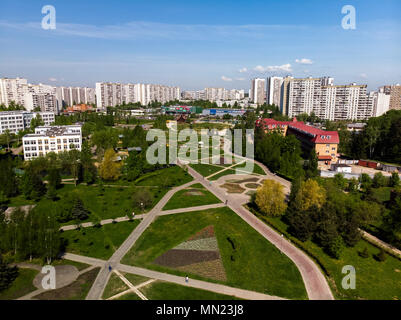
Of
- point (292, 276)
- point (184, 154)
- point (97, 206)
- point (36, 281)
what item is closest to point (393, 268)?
point (292, 276)

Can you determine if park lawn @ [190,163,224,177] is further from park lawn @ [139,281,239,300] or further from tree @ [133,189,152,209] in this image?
park lawn @ [139,281,239,300]

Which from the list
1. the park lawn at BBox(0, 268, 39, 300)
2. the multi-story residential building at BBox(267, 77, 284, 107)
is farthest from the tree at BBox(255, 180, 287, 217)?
the multi-story residential building at BBox(267, 77, 284, 107)

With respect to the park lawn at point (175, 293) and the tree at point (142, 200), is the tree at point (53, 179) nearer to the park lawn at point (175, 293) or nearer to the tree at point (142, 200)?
the tree at point (142, 200)

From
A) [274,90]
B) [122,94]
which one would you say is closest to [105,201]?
[122,94]
